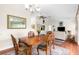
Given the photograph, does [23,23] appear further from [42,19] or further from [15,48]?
[15,48]

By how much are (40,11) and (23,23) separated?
0.45 metres

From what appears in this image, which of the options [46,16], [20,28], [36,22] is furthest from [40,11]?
[20,28]

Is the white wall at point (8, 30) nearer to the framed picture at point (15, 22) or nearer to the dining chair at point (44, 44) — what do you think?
the framed picture at point (15, 22)

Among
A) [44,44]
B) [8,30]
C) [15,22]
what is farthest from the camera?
[44,44]

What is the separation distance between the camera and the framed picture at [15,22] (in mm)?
1858

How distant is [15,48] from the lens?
2.03 m

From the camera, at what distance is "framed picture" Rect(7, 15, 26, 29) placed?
186 centimetres

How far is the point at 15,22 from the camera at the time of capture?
1.87 meters

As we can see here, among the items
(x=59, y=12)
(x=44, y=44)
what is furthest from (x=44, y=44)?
(x=59, y=12)

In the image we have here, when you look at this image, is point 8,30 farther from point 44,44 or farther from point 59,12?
point 59,12

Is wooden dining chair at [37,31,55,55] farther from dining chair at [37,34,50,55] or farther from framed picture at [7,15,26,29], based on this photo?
framed picture at [7,15,26,29]

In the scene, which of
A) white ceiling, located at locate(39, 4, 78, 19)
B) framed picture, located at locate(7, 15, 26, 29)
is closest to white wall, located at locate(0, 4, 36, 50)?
framed picture, located at locate(7, 15, 26, 29)

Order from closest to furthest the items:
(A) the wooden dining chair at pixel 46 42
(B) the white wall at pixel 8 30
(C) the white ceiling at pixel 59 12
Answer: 1. (C) the white ceiling at pixel 59 12
2. (B) the white wall at pixel 8 30
3. (A) the wooden dining chair at pixel 46 42

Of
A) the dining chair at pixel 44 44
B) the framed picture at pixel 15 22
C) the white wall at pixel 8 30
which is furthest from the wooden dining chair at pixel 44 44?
the framed picture at pixel 15 22
